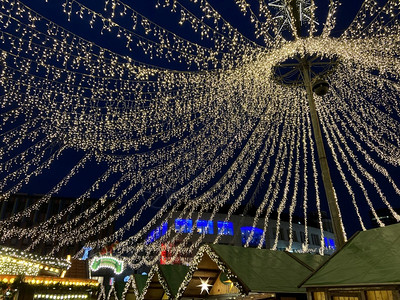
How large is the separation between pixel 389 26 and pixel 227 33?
13.9 ft

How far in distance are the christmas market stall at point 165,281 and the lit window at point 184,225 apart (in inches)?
934

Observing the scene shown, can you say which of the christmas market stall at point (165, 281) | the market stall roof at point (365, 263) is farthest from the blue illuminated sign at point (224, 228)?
the market stall roof at point (365, 263)

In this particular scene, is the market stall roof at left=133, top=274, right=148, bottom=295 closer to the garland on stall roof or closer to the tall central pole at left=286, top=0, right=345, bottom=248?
the garland on stall roof

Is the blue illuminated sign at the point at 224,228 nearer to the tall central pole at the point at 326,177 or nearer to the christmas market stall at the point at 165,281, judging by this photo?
the christmas market stall at the point at 165,281

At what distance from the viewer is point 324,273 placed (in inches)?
228

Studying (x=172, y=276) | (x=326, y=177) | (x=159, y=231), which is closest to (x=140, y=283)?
(x=172, y=276)

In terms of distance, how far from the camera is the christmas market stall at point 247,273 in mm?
6422

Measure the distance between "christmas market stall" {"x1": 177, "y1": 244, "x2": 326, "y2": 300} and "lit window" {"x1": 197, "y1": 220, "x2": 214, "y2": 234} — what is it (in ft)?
87.2

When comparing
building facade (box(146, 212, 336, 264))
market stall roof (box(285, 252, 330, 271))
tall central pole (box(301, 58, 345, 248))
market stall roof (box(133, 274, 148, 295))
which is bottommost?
market stall roof (box(133, 274, 148, 295))

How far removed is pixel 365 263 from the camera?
5352 millimetres

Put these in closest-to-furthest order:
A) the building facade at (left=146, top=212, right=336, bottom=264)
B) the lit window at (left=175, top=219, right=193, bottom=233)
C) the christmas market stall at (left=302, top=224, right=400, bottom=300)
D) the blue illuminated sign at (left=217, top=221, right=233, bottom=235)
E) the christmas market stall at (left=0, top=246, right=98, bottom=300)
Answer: the christmas market stall at (left=302, top=224, right=400, bottom=300), the christmas market stall at (left=0, top=246, right=98, bottom=300), the building facade at (left=146, top=212, right=336, bottom=264), the lit window at (left=175, top=219, right=193, bottom=233), the blue illuminated sign at (left=217, top=221, right=233, bottom=235)

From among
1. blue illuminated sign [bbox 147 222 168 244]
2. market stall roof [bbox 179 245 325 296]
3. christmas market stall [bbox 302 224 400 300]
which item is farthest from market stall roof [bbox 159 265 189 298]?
Answer: blue illuminated sign [bbox 147 222 168 244]

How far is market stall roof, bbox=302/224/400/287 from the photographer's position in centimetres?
482

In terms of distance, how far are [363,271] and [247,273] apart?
245cm
